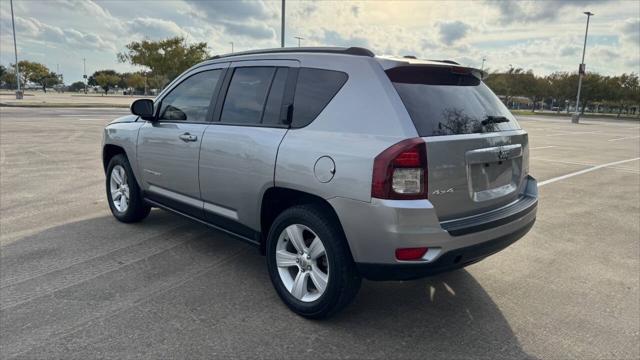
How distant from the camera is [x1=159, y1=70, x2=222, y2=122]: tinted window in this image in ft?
14.1

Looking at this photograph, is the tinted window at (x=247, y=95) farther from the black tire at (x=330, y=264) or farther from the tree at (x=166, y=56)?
the tree at (x=166, y=56)

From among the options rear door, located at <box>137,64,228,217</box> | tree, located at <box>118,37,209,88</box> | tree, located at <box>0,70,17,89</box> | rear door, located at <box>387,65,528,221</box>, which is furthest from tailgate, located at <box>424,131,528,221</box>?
tree, located at <box>0,70,17,89</box>

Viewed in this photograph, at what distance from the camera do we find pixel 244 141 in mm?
3691

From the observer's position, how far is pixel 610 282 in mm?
4203

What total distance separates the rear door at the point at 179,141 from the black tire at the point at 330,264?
4.36ft

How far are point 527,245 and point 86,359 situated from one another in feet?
14.3

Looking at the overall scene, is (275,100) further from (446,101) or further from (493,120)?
(493,120)

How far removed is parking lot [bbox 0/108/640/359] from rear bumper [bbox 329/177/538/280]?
0.53 meters

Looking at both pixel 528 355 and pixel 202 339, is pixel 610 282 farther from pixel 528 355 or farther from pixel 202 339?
pixel 202 339

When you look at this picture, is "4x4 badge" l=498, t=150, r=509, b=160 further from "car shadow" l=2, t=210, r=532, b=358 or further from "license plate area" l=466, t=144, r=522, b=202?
"car shadow" l=2, t=210, r=532, b=358

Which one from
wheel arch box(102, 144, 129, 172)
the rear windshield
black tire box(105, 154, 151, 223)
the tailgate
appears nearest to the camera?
the tailgate

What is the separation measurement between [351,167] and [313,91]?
2.51 feet

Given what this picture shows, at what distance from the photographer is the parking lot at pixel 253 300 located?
9.86 feet

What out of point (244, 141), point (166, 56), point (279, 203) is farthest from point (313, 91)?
point (166, 56)
